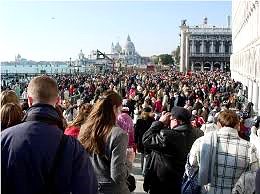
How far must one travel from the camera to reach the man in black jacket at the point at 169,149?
200 inches

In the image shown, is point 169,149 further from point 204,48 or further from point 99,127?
point 204,48

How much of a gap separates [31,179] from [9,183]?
0.14m

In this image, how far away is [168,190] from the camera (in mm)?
5277

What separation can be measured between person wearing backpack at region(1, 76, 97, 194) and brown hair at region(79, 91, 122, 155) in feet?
4.37

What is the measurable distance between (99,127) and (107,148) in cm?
19

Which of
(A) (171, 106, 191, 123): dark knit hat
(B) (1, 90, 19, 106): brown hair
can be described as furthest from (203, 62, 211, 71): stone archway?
(B) (1, 90, 19, 106): brown hair

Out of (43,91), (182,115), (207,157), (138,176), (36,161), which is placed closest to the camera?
(36,161)

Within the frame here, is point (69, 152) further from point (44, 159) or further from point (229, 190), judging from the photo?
point (229, 190)

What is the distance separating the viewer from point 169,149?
5.12 meters

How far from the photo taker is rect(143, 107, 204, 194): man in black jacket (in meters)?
5.09

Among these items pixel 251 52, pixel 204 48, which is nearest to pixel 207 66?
pixel 204 48

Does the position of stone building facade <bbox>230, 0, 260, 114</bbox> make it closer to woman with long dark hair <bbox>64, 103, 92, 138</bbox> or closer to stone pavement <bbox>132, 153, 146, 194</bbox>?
stone pavement <bbox>132, 153, 146, 194</bbox>

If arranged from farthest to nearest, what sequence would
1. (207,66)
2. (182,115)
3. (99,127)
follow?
(207,66) < (182,115) < (99,127)

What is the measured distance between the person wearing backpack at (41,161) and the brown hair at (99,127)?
1.33 metres
